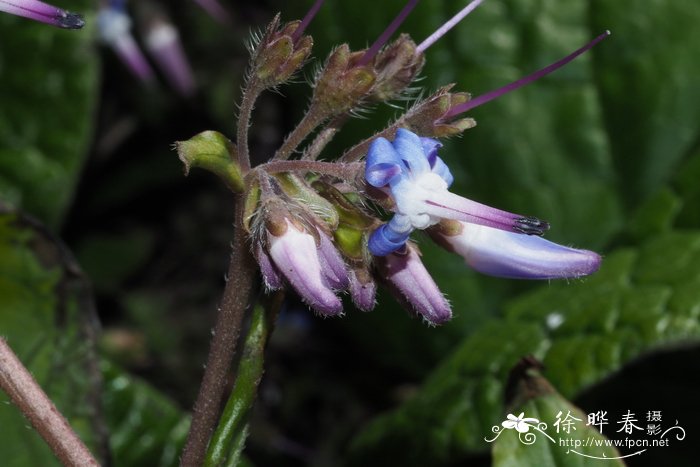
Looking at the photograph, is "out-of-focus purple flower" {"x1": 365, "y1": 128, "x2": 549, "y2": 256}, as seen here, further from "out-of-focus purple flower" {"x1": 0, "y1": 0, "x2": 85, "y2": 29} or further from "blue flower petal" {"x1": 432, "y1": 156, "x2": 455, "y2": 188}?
"out-of-focus purple flower" {"x1": 0, "y1": 0, "x2": 85, "y2": 29}

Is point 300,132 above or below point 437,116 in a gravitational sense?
below

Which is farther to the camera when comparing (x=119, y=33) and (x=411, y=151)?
(x=119, y=33)

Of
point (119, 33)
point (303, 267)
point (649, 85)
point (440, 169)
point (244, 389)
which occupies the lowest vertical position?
point (244, 389)

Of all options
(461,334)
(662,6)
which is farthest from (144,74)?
(662,6)

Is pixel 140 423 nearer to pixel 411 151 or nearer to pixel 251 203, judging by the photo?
pixel 251 203

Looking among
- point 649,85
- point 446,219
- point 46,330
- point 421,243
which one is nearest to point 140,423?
point 46,330

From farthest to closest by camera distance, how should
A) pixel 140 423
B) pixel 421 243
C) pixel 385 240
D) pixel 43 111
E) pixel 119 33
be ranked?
pixel 119 33, pixel 43 111, pixel 140 423, pixel 421 243, pixel 385 240

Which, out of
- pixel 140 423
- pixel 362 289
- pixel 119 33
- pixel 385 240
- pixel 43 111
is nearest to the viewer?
pixel 385 240


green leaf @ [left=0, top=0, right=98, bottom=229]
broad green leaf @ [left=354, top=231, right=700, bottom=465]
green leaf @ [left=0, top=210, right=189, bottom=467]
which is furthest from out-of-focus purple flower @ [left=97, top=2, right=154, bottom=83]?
broad green leaf @ [left=354, top=231, right=700, bottom=465]

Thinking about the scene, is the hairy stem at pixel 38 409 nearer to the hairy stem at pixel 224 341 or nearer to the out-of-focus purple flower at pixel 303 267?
the hairy stem at pixel 224 341
